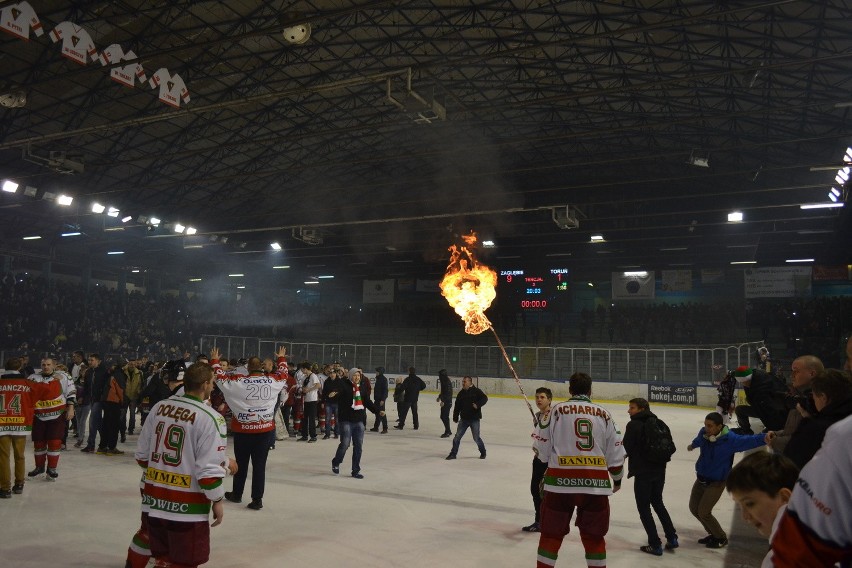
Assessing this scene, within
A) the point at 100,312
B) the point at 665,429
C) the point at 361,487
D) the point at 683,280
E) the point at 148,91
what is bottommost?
the point at 361,487

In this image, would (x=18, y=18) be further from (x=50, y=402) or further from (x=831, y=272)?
(x=831, y=272)

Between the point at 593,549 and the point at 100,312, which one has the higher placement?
the point at 100,312

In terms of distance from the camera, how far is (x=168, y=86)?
16.6 metres

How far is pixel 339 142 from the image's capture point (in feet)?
96.2

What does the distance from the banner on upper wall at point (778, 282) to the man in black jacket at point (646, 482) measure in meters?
30.6

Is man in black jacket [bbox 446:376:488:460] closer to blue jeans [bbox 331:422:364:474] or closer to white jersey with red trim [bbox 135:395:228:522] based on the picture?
blue jeans [bbox 331:422:364:474]

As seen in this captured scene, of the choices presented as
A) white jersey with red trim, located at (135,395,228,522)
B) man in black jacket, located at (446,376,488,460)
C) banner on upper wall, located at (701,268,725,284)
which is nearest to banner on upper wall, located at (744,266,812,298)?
banner on upper wall, located at (701,268,725,284)

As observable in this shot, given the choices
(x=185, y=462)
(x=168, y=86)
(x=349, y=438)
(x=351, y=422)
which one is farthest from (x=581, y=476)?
(x=168, y=86)

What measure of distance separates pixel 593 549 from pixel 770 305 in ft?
109

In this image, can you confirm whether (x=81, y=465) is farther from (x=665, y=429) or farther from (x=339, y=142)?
(x=339, y=142)

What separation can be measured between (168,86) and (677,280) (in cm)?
2817

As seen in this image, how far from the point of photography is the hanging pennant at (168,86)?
16.4 m

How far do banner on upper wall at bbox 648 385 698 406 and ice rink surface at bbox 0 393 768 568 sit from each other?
14253mm

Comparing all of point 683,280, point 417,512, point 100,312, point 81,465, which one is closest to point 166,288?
point 100,312
